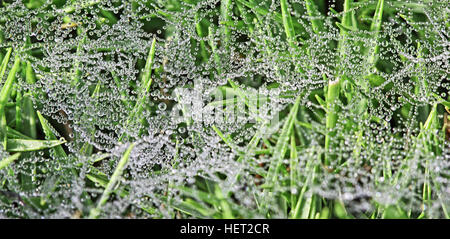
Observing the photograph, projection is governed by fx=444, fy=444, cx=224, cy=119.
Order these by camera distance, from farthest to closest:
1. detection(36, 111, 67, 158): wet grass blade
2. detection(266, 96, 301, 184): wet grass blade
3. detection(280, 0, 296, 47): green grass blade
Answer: detection(280, 0, 296, 47): green grass blade
detection(36, 111, 67, 158): wet grass blade
detection(266, 96, 301, 184): wet grass blade

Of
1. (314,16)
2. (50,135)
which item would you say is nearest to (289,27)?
(314,16)

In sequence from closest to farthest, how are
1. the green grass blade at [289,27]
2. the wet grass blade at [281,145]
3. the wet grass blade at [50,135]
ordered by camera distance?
the wet grass blade at [281,145], the wet grass blade at [50,135], the green grass blade at [289,27]

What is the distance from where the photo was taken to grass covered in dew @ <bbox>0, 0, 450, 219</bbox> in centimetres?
110

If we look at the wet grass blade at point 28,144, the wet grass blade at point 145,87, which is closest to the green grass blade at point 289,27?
the wet grass blade at point 145,87

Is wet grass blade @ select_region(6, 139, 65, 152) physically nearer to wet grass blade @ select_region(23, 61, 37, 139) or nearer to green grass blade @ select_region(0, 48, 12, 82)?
wet grass blade @ select_region(23, 61, 37, 139)

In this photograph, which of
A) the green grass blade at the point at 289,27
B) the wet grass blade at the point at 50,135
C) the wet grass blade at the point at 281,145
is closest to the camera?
the wet grass blade at the point at 281,145

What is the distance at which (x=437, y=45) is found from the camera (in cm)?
130

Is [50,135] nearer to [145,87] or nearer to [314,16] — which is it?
[145,87]

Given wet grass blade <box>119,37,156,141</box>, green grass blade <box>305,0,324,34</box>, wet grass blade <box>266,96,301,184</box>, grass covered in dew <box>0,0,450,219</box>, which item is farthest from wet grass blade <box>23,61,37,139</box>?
green grass blade <box>305,0,324,34</box>

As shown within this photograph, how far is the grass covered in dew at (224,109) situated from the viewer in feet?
3.60

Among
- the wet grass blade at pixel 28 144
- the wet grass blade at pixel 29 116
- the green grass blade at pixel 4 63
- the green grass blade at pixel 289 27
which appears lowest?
the wet grass blade at pixel 28 144

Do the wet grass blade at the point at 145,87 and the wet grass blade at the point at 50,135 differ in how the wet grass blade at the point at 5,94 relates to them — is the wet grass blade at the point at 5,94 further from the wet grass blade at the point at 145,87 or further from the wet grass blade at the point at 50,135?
the wet grass blade at the point at 145,87

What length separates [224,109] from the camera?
1.27 meters

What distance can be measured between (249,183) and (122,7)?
704mm
